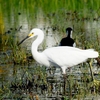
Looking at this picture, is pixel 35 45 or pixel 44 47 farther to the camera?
pixel 44 47

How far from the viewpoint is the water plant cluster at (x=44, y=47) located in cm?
948

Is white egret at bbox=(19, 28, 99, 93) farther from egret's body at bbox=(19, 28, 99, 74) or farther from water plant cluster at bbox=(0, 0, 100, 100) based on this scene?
water plant cluster at bbox=(0, 0, 100, 100)

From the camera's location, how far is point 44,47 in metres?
13.0

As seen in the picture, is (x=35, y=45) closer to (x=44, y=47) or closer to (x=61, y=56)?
(x=61, y=56)

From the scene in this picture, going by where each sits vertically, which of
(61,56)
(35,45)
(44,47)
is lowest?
(61,56)

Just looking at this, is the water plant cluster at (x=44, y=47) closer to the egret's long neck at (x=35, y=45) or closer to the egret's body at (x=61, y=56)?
the egret's body at (x=61, y=56)

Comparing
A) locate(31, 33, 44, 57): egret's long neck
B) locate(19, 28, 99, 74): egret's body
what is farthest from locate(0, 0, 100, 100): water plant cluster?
locate(31, 33, 44, 57): egret's long neck

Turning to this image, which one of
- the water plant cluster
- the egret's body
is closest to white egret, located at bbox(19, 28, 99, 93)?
the egret's body

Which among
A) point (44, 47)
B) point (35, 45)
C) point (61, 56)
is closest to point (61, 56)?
point (61, 56)

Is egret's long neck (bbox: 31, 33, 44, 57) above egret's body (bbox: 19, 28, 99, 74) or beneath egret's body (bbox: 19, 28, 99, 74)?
above

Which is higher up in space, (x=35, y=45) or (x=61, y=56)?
(x=35, y=45)

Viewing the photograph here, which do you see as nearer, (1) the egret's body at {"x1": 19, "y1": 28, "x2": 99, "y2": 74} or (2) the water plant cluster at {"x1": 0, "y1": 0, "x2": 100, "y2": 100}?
(2) the water plant cluster at {"x1": 0, "y1": 0, "x2": 100, "y2": 100}

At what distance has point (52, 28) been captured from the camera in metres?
16.5

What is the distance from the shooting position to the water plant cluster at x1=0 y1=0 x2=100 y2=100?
9.48 metres
